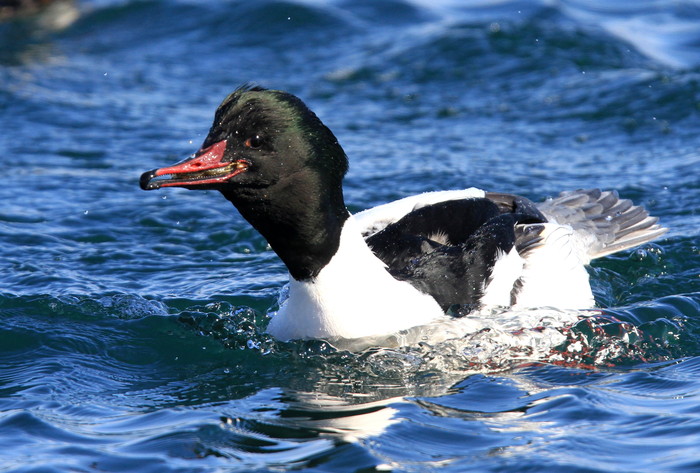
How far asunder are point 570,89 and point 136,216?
551 cm

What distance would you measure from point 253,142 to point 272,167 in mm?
163

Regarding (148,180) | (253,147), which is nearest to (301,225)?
(253,147)

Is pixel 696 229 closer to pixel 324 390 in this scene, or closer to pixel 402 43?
pixel 324 390

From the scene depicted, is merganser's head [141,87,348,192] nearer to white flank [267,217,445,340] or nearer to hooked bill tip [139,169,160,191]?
hooked bill tip [139,169,160,191]

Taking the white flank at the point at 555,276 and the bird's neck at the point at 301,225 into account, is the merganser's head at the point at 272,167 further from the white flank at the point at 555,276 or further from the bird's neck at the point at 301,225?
the white flank at the point at 555,276

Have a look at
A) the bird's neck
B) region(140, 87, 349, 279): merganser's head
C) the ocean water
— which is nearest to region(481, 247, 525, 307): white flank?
the ocean water

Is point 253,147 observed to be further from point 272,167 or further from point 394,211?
point 394,211

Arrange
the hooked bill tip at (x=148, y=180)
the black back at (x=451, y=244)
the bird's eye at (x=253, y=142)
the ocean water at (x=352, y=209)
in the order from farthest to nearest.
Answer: the black back at (x=451, y=244)
the bird's eye at (x=253, y=142)
the ocean water at (x=352, y=209)
the hooked bill tip at (x=148, y=180)

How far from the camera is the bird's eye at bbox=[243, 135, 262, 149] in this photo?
208 inches

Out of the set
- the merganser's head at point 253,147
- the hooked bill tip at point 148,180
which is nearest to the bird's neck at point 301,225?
the merganser's head at point 253,147

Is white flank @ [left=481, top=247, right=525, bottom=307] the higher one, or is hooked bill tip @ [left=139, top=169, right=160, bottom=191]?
hooked bill tip @ [left=139, top=169, right=160, bottom=191]

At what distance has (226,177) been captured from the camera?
5.20 metres

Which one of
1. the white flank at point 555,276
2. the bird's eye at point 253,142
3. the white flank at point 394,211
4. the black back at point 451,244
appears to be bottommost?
the white flank at point 555,276

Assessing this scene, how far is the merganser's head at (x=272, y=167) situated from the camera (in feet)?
17.1
